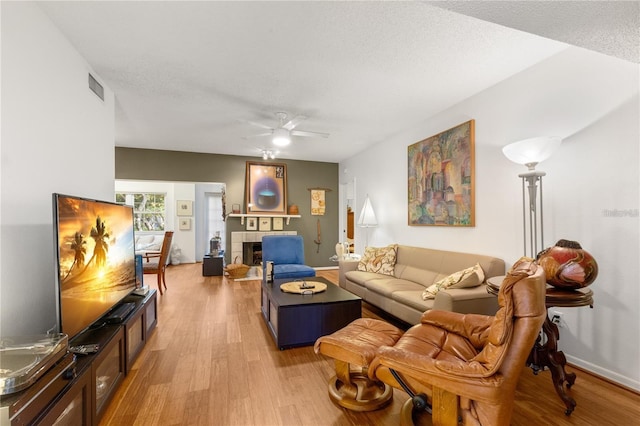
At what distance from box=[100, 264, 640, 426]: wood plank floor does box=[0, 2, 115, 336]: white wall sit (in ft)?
2.84

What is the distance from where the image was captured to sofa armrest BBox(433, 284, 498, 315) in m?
2.54

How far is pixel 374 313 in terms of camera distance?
12.5 ft

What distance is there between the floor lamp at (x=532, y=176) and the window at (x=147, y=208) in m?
8.52

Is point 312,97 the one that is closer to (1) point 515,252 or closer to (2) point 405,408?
(1) point 515,252

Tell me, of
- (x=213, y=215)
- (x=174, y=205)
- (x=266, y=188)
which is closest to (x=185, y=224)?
(x=174, y=205)

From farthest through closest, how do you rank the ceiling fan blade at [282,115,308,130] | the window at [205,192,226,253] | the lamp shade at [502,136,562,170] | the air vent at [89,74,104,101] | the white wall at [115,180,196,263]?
1. the window at [205,192,226,253]
2. the white wall at [115,180,196,263]
3. the ceiling fan blade at [282,115,308,130]
4. the air vent at [89,74,104,101]
5. the lamp shade at [502,136,562,170]

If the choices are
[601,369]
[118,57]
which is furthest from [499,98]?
[118,57]

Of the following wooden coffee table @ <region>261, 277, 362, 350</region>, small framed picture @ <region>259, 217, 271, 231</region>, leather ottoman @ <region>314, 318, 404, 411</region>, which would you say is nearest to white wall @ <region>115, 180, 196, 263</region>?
small framed picture @ <region>259, 217, 271, 231</region>

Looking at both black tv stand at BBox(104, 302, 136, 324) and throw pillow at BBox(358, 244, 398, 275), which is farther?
throw pillow at BBox(358, 244, 398, 275)

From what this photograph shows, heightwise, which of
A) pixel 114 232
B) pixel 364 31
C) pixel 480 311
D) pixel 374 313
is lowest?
pixel 374 313

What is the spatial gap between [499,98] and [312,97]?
206 centimetres

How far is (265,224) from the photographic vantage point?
21.8 ft

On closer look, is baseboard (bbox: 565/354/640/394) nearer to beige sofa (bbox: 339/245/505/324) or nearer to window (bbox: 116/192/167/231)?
beige sofa (bbox: 339/245/505/324)

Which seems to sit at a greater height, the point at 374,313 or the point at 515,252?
the point at 515,252
